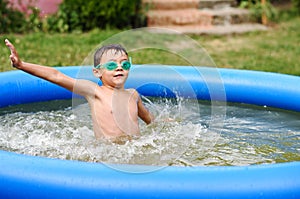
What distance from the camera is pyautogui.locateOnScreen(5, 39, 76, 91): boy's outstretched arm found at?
3.01m

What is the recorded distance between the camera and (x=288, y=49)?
768 cm

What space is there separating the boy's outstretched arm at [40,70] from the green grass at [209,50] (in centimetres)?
293

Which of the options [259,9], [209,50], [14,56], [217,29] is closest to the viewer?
[14,56]

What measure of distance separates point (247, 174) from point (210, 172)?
0.17 metres

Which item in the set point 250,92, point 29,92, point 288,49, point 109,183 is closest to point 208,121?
point 250,92

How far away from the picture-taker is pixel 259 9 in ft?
29.8

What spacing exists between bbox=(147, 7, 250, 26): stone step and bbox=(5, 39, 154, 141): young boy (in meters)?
5.26

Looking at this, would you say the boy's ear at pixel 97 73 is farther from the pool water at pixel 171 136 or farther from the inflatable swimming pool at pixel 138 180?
the inflatable swimming pool at pixel 138 180

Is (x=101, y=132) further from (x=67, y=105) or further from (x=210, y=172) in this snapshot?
(x=67, y=105)

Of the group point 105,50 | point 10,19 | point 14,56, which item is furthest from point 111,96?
point 10,19

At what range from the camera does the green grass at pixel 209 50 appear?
6.75m

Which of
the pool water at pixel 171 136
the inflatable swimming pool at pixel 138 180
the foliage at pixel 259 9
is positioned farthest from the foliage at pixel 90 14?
the inflatable swimming pool at pixel 138 180

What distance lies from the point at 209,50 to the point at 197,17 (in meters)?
1.36

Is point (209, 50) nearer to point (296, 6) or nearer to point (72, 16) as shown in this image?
point (72, 16)
